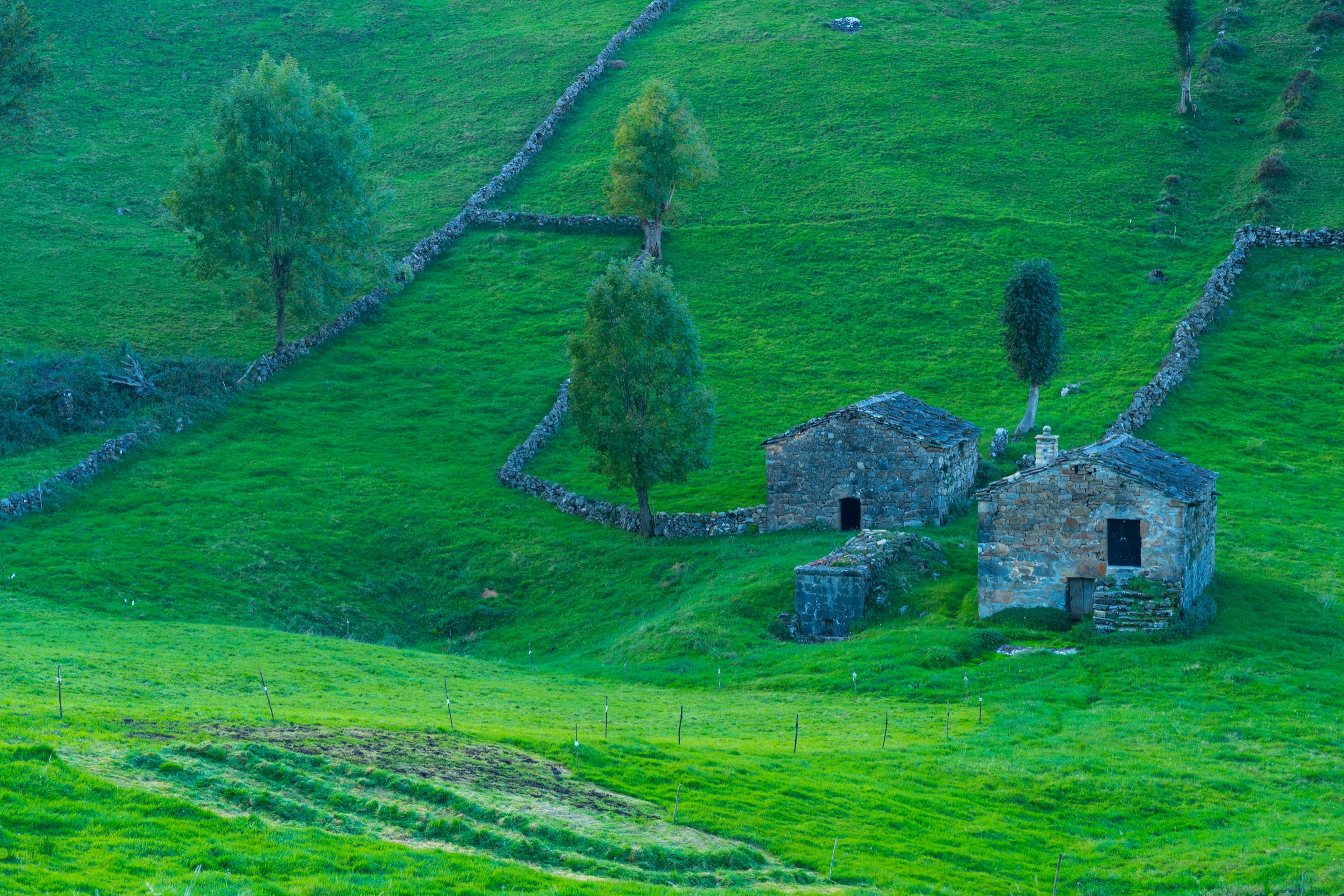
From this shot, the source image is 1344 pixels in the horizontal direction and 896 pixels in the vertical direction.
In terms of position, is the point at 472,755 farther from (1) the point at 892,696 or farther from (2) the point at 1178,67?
(2) the point at 1178,67

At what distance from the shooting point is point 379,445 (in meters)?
61.8

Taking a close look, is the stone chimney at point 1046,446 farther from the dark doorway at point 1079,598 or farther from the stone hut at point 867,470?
the dark doorway at point 1079,598

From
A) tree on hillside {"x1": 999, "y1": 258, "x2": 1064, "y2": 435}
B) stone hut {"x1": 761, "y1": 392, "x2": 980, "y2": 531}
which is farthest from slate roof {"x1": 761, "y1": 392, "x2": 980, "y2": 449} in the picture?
tree on hillside {"x1": 999, "y1": 258, "x2": 1064, "y2": 435}

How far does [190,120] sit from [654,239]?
3727 centimetres

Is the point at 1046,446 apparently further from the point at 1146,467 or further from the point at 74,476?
the point at 74,476

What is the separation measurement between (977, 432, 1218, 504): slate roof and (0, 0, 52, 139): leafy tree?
192 ft

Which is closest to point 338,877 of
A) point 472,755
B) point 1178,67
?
point 472,755

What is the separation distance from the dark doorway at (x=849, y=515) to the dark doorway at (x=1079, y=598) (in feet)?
37.8

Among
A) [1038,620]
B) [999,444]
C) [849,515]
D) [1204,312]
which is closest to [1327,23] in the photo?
[1204,312]

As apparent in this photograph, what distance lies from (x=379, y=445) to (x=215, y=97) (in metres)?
20.2

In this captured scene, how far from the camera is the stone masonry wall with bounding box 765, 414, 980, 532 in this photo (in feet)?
165

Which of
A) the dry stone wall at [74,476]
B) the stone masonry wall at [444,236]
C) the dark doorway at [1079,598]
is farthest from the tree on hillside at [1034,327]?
the dry stone wall at [74,476]

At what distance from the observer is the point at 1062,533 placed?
40594mm

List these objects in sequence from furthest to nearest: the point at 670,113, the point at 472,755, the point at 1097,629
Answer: the point at 670,113 < the point at 1097,629 < the point at 472,755
